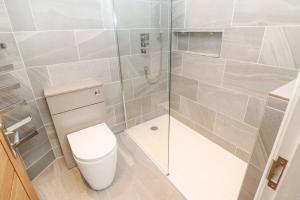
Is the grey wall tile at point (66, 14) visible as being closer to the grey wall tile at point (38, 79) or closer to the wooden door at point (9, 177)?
the grey wall tile at point (38, 79)

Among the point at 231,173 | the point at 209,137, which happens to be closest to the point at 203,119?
the point at 209,137

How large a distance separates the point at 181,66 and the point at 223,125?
86 cm

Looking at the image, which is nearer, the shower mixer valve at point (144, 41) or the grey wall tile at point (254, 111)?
the grey wall tile at point (254, 111)

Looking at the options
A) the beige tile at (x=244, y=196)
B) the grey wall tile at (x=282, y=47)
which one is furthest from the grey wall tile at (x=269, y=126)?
the grey wall tile at (x=282, y=47)

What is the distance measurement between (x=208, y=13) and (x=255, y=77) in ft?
2.47

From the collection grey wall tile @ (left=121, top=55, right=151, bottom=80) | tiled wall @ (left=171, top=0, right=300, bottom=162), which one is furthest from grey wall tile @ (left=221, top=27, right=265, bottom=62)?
grey wall tile @ (left=121, top=55, right=151, bottom=80)

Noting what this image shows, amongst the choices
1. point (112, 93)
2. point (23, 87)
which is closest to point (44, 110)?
point (23, 87)

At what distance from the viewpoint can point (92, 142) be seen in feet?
4.64

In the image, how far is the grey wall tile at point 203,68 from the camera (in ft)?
5.52

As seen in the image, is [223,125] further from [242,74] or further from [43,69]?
[43,69]

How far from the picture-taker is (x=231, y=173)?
160 centimetres

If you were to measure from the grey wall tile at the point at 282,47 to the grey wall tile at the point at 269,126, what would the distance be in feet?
2.63

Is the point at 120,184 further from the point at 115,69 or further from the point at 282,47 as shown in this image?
the point at 282,47

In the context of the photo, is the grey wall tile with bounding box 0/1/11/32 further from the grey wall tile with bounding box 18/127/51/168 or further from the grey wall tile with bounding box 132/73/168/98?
the grey wall tile with bounding box 132/73/168/98
